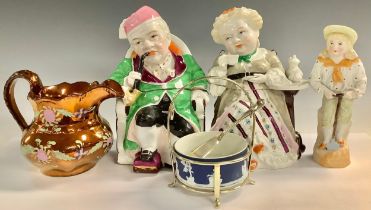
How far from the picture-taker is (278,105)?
5.83ft

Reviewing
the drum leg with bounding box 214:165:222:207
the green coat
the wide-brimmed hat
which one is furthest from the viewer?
the green coat

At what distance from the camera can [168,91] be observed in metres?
1.78

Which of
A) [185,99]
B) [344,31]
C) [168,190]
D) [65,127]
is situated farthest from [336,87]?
[65,127]

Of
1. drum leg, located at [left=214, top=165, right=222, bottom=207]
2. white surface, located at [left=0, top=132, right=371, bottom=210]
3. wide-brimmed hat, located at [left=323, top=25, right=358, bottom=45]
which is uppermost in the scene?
wide-brimmed hat, located at [left=323, top=25, right=358, bottom=45]

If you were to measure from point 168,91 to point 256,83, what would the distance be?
0.27 meters

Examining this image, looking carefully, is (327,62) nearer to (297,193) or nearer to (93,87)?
(297,193)

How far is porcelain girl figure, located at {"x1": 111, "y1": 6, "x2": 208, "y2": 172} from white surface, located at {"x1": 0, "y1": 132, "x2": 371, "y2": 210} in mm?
79

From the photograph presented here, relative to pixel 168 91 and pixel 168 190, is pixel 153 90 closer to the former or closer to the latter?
pixel 168 91

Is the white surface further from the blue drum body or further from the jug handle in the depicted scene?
the jug handle

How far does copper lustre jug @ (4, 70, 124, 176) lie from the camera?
1.68 meters

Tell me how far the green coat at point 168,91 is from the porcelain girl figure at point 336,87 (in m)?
0.37

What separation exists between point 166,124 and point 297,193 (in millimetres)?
450

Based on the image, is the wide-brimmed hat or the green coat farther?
the green coat

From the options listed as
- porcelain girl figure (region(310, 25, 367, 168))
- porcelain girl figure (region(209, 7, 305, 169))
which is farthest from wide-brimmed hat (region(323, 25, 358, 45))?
porcelain girl figure (region(209, 7, 305, 169))
